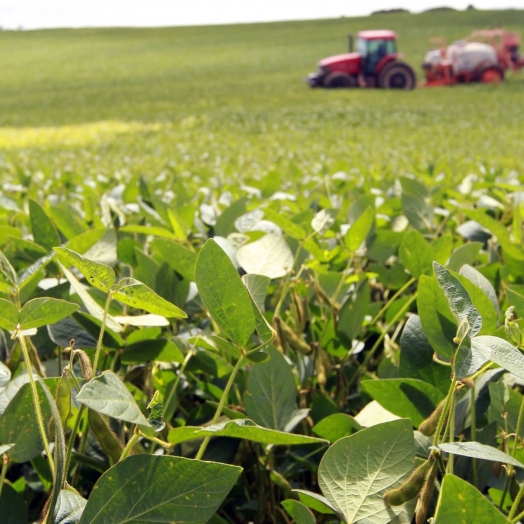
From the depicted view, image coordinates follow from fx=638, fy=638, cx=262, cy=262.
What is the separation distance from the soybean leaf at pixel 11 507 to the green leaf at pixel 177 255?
0.93 feet

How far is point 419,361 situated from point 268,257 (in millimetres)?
182

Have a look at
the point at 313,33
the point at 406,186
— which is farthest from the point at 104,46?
the point at 406,186

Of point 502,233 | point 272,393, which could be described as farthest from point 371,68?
point 272,393

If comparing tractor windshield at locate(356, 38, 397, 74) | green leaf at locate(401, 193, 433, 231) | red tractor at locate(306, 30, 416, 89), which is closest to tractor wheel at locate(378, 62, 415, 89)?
red tractor at locate(306, 30, 416, 89)

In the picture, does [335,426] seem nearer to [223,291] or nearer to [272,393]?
[272,393]

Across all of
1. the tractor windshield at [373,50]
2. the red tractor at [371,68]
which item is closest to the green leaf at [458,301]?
the red tractor at [371,68]

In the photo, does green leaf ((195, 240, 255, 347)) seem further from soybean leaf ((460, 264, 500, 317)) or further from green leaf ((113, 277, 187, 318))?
soybean leaf ((460, 264, 500, 317))

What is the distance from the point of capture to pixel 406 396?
519 millimetres

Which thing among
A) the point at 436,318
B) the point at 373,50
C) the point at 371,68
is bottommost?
the point at 436,318

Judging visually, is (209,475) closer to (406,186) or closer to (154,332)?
(154,332)

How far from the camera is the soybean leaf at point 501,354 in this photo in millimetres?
363

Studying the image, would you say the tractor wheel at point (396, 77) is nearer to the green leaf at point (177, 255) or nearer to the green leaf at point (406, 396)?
the green leaf at point (177, 255)

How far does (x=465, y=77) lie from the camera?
16.3 meters

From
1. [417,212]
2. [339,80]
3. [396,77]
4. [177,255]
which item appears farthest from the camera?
[339,80]
